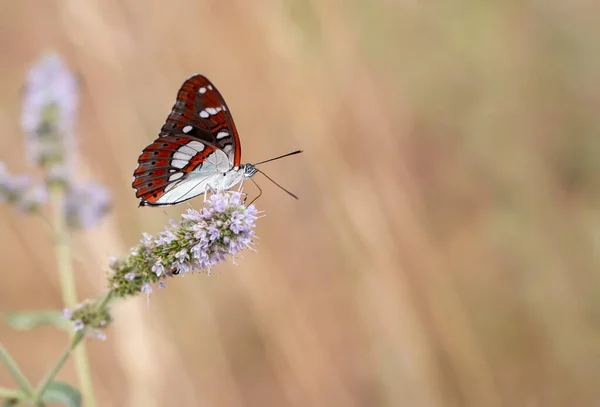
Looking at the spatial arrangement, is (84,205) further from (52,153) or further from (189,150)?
(189,150)

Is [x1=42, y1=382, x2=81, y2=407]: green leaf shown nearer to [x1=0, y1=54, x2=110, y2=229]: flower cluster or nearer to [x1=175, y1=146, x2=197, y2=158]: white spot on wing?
[x1=0, y1=54, x2=110, y2=229]: flower cluster

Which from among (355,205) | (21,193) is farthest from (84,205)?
(355,205)

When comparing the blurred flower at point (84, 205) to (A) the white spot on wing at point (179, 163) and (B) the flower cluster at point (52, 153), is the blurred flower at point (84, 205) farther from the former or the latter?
(A) the white spot on wing at point (179, 163)

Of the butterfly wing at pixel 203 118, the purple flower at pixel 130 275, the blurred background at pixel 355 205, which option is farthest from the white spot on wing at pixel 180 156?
the purple flower at pixel 130 275

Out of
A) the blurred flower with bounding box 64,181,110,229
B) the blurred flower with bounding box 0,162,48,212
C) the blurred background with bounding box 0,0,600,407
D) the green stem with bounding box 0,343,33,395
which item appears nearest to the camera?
the green stem with bounding box 0,343,33,395

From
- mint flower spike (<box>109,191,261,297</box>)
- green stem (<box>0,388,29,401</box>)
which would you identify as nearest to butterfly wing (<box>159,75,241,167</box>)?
mint flower spike (<box>109,191,261,297</box>)

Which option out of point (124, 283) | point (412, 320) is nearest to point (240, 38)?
point (412, 320)
